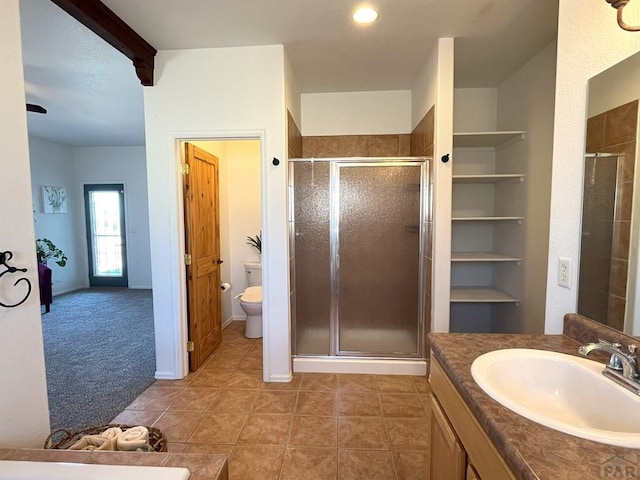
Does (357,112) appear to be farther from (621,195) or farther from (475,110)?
(621,195)

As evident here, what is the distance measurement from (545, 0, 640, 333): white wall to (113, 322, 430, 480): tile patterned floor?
3.82 ft

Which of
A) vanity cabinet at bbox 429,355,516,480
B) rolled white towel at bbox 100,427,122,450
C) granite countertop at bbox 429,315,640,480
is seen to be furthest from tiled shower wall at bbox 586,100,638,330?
rolled white towel at bbox 100,427,122,450

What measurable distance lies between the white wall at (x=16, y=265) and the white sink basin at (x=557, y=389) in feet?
5.31

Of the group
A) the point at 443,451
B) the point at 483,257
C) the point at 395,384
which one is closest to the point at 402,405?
the point at 395,384

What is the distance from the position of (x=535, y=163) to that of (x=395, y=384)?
2125 mm

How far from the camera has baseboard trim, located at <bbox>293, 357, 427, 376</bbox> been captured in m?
2.72

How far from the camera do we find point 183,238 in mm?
2613

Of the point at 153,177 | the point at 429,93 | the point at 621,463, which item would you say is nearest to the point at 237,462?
the point at 621,463

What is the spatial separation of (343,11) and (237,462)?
2.77 metres

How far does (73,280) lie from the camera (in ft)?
18.9

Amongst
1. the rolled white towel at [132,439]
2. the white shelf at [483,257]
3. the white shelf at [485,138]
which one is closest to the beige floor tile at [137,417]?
the rolled white towel at [132,439]

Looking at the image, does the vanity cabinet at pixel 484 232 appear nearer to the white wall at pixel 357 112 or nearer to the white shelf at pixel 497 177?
the white shelf at pixel 497 177

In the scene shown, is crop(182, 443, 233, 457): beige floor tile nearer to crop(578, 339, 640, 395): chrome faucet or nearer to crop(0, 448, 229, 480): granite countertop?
crop(0, 448, 229, 480): granite countertop

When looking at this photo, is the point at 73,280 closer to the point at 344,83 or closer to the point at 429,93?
the point at 344,83
